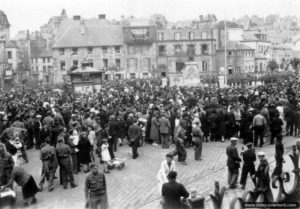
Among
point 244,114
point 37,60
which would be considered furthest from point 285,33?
point 244,114

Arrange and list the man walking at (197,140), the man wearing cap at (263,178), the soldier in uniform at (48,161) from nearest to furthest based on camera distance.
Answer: the man wearing cap at (263,178) < the soldier in uniform at (48,161) < the man walking at (197,140)

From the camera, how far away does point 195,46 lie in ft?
244

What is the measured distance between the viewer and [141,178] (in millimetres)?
15758

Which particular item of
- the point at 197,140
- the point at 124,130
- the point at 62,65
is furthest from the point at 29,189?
the point at 62,65

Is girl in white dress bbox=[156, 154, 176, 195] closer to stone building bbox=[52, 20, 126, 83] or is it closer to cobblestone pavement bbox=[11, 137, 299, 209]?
cobblestone pavement bbox=[11, 137, 299, 209]

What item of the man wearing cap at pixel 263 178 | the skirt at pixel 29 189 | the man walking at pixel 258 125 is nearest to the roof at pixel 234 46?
the man walking at pixel 258 125

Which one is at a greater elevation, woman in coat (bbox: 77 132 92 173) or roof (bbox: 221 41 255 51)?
roof (bbox: 221 41 255 51)

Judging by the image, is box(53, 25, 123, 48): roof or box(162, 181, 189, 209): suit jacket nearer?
box(162, 181, 189, 209): suit jacket

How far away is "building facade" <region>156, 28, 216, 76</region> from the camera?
74000 millimetres

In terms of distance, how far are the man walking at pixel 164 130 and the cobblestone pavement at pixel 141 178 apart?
0.31 metres

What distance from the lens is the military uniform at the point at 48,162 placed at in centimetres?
1447

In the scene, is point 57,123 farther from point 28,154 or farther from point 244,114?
point 244,114

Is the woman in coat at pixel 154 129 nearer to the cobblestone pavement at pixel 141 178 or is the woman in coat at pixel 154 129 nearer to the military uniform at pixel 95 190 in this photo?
the cobblestone pavement at pixel 141 178

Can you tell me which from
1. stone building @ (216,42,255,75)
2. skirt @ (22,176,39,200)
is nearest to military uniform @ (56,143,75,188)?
skirt @ (22,176,39,200)
